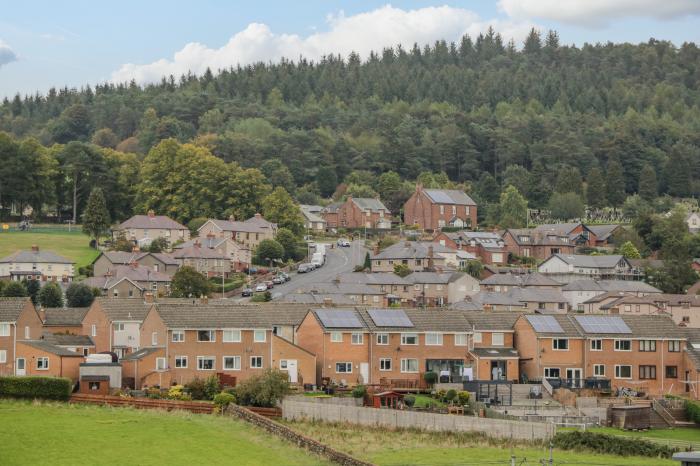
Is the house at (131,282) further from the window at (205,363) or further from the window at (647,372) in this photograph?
the window at (647,372)

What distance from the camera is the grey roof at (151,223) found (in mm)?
136875

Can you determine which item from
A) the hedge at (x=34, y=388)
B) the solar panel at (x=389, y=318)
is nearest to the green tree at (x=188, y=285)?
the solar panel at (x=389, y=318)

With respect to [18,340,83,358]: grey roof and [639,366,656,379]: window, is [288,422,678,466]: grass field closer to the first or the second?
[18,340,83,358]: grey roof

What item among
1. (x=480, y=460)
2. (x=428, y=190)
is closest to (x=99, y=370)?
(x=480, y=460)

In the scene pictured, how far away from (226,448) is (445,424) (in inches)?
493

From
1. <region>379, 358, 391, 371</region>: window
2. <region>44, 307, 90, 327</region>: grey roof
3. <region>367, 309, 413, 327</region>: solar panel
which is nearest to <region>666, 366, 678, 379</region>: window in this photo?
<region>367, 309, 413, 327</region>: solar panel

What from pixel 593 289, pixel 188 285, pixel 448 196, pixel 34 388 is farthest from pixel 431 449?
pixel 448 196

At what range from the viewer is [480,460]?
54250mm

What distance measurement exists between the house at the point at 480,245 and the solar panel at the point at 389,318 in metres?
62.6

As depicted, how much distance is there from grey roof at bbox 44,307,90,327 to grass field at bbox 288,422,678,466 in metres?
25.5

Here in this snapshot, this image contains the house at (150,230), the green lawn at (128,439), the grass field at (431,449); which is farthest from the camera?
the house at (150,230)

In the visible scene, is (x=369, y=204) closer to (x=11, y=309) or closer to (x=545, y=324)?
(x=545, y=324)

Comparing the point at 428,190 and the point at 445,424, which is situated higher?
the point at 428,190

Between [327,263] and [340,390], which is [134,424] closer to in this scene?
[340,390]
